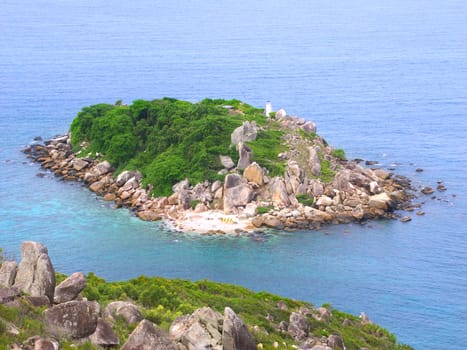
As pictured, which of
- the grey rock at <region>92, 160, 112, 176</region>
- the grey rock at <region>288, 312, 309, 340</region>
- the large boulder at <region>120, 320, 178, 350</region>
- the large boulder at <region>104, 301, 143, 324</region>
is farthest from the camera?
the grey rock at <region>92, 160, 112, 176</region>

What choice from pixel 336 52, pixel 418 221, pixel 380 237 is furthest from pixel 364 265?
pixel 336 52

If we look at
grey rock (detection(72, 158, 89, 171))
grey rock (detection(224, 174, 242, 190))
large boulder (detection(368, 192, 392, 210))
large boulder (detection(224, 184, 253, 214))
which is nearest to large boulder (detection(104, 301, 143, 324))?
large boulder (detection(224, 184, 253, 214))

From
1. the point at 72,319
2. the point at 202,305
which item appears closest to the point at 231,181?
the point at 202,305

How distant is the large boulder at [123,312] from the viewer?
30.5 metres

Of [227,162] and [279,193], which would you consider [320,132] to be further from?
[279,193]

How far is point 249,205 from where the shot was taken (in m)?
79.4

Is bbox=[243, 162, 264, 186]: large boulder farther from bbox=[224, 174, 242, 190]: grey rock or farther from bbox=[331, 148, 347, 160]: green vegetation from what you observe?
bbox=[331, 148, 347, 160]: green vegetation

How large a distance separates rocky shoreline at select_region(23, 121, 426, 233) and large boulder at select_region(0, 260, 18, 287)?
44310 mm

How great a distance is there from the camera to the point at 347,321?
160 ft

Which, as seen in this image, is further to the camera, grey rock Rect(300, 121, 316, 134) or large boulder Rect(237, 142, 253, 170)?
grey rock Rect(300, 121, 316, 134)

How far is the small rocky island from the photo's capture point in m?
79.1

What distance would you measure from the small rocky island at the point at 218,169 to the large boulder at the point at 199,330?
45.0m

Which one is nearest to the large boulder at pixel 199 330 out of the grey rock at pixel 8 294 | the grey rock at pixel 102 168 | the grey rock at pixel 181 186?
the grey rock at pixel 8 294

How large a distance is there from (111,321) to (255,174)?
176 ft
